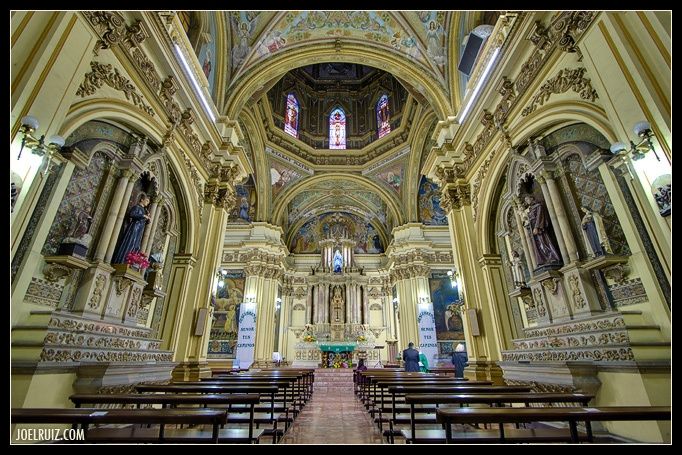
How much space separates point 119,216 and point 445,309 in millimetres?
13523

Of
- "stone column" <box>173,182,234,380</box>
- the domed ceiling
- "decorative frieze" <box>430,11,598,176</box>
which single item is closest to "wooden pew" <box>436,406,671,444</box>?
"decorative frieze" <box>430,11,598,176</box>

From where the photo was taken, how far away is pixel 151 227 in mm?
5824

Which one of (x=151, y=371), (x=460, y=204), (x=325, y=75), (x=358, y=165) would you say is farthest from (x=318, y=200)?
(x=151, y=371)

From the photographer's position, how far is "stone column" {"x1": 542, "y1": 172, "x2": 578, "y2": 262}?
189 inches

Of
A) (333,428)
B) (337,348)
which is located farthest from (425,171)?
(337,348)

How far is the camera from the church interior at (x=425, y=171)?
126 inches

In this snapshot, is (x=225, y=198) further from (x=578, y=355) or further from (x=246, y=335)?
(x=246, y=335)

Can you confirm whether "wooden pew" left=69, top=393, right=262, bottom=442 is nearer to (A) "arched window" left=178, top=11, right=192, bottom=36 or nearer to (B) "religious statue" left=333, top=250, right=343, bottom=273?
(A) "arched window" left=178, top=11, right=192, bottom=36

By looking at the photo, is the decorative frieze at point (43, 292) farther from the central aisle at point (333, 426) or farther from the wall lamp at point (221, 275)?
the wall lamp at point (221, 275)

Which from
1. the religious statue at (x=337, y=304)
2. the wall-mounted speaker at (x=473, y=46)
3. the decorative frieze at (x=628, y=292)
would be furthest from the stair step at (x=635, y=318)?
the religious statue at (x=337, y=304)

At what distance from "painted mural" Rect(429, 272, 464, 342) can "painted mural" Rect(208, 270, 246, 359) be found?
898cm

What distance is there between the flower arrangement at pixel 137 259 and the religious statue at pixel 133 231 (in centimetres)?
6

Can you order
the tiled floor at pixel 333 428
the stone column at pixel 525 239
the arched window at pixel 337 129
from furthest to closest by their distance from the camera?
the arched window at pixel 337 129, the stone column at pixel 525 239, the tiled floor at pixel 333 428

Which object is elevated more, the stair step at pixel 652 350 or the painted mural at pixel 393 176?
the painted mural at pixel 393 176
